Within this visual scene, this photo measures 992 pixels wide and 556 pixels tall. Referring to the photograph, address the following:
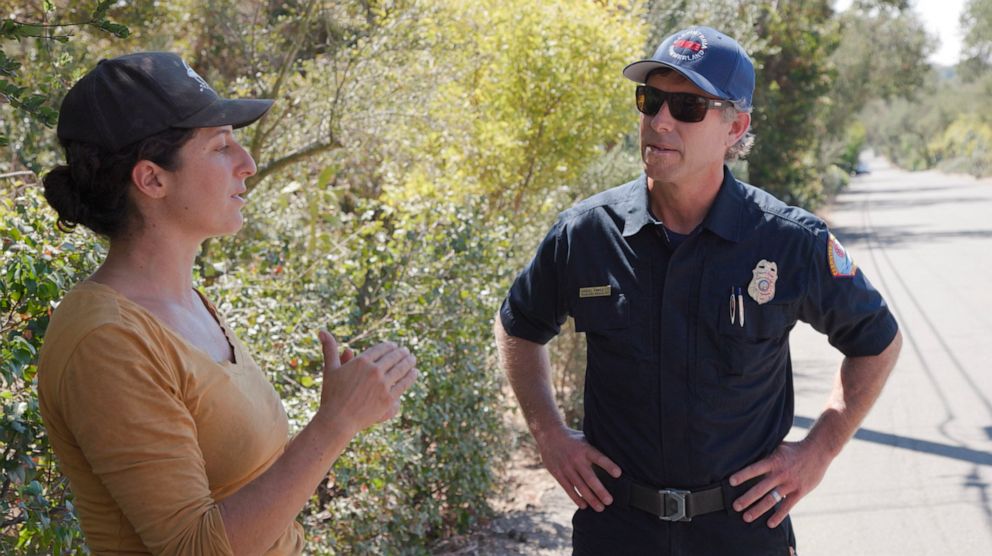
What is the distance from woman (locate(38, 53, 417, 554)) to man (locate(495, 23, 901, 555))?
960 mm

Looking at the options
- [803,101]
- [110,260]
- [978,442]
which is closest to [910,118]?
[803,101]

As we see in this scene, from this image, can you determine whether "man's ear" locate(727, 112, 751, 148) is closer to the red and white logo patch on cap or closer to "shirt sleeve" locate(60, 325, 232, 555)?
the red and white logo patch on cap

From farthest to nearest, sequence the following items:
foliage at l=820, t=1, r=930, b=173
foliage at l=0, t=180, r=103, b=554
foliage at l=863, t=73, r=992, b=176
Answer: foliage at l=863, t=73, r=992, b=176, foliage at l=820, t=1, r=930, b=173, foliage at l=0, t=180, r=103, b=554

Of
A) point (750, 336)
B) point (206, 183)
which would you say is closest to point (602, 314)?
point (750, 336)

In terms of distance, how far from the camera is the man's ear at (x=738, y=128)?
9.88 ft

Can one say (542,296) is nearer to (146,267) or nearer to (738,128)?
(738,128)

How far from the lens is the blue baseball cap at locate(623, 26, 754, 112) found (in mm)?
2863

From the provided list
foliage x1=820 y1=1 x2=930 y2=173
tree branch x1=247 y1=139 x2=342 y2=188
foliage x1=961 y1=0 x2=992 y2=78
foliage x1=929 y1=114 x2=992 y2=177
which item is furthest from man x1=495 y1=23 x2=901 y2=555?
foliage x1=929 y1=114 x2=992 y2=177

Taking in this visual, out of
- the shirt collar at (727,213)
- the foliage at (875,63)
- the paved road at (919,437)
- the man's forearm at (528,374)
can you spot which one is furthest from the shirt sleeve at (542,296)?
the foliage at (875,63)

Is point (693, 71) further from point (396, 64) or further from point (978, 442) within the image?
point (978, 442)

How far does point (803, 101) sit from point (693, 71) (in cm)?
2384

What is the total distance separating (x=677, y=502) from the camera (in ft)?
8.89

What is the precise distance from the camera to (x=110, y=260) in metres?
2.02

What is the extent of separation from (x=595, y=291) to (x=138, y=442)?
58.6 inches
